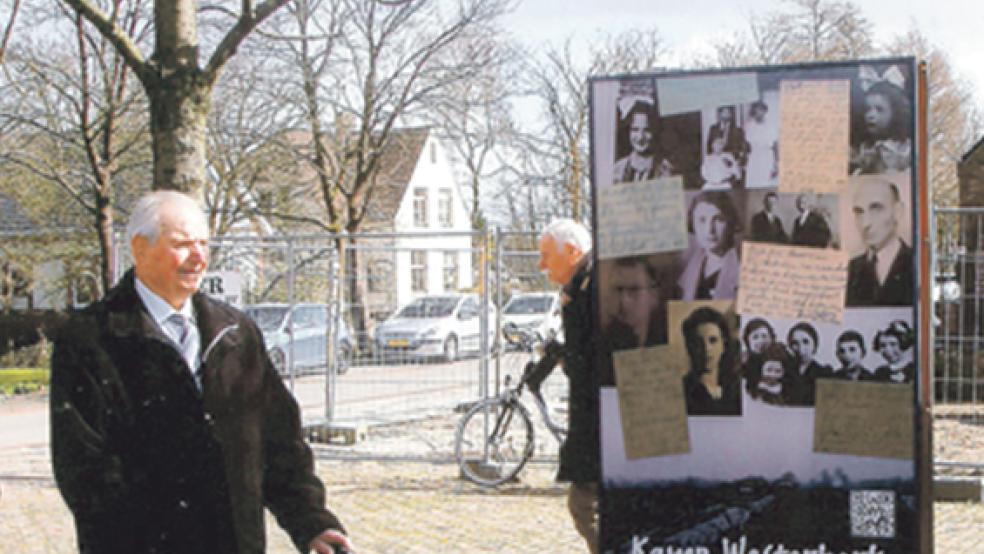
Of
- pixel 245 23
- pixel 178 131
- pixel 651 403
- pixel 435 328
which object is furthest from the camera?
pixel 435 328

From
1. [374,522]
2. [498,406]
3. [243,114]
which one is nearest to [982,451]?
[498,406]

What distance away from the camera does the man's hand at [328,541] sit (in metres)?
3.17

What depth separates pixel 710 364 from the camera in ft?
10.4

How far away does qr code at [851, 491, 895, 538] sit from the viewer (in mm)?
3076

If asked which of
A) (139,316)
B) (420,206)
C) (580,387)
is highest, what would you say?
(420,206)

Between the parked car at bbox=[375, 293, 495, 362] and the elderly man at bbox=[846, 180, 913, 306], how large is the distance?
6.83m

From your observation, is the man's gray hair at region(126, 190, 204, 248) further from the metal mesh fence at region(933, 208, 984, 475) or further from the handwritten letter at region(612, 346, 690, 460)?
the metal mesh fence at region(933, 208, 984, 475)

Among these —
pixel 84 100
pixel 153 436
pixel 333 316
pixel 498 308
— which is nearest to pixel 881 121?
pixel 153 436

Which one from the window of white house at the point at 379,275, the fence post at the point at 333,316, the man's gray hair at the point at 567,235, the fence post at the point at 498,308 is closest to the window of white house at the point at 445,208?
the fence post at the point at 333,316

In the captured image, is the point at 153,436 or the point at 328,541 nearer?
the point at 153,436

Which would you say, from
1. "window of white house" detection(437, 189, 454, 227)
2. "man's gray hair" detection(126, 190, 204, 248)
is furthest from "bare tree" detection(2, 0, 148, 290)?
"window of white house" detection(437, 189, 454, 227)

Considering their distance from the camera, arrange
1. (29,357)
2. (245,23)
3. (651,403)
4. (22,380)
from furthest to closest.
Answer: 1. (29,357)
2. (22,380)
3. (245,23)
4. (651,403)

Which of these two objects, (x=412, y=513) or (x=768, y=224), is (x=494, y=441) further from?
(x=768, y=224)

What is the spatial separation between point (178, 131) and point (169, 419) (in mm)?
4878
